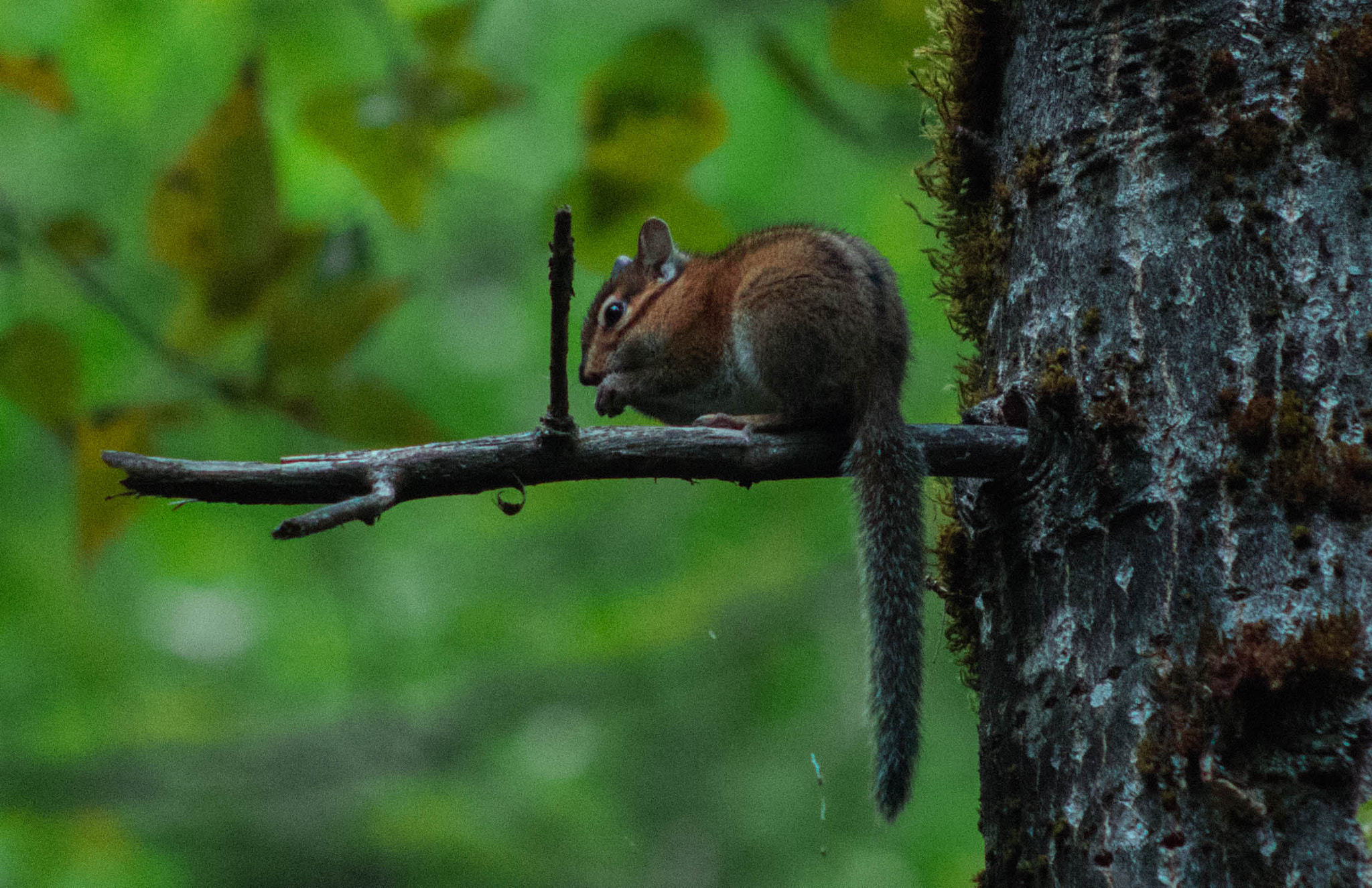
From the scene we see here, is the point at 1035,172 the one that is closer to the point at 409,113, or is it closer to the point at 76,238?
the point at 409,113

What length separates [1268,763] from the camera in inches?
63.2

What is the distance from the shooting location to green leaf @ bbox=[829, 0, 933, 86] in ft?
7.39

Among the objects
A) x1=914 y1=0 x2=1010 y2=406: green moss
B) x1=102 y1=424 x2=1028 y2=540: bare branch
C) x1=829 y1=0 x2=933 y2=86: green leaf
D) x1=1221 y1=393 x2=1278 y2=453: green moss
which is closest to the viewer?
x1=102 y1=424 x2=1028 y2=540: bare branch

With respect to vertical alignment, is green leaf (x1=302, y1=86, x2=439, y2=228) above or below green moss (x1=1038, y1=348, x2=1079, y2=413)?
above

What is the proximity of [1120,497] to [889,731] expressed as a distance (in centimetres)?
57

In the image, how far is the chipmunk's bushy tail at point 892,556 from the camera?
208 centimetres

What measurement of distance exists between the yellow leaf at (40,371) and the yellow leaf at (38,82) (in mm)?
470

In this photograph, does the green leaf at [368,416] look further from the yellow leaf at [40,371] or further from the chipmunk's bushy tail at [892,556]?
the chipmunk's bushy tail at [892,556]

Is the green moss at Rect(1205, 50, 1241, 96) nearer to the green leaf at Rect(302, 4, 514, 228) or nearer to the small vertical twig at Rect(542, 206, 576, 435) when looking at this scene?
the small vertical twig at Rect(542, 206, 576, 435)

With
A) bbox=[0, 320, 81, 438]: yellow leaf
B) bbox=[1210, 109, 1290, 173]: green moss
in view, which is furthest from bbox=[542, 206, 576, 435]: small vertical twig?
bbox=[1210, 109, 1290, 173]: green moss

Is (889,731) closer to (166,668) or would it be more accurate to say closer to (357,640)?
(357,640)

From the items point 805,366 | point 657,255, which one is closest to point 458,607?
point 657,255

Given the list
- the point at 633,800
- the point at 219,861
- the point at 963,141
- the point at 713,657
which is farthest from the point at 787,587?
the point at 963,141

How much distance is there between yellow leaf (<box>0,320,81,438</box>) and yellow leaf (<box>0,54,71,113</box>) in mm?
470
